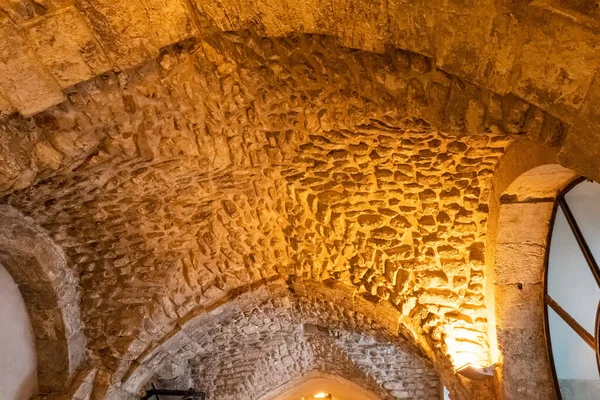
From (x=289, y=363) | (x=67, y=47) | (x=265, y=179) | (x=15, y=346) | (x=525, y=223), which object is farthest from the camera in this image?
(x=289, y=363)

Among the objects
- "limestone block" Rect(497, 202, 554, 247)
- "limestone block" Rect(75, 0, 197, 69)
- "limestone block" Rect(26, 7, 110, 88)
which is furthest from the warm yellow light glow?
"limestone block" Rect(26, 7, 110, 88)

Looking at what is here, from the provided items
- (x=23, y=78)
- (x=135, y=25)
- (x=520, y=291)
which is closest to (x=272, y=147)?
(x=135, y=25)

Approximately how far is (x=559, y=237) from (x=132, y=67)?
237 cm

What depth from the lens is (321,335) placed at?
224 inches

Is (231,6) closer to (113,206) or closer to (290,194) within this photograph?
(290,194)

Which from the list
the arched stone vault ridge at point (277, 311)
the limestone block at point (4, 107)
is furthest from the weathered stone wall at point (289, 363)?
the limestone block at point (4, 107)

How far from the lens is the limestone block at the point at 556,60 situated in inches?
61.2

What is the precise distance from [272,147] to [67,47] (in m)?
1.19

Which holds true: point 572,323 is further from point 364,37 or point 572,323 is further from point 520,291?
point 364,37

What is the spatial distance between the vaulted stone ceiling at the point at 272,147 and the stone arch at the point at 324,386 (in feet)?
8.59

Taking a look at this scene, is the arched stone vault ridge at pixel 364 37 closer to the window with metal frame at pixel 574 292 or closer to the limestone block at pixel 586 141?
the limestone block at pixel 586 141

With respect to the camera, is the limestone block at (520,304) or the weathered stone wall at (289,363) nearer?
the limestone block at (520,304)

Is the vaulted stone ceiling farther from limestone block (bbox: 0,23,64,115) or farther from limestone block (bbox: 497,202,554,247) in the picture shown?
limestone block (bbox: 497,202,554,247)

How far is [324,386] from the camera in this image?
22.5 feet
